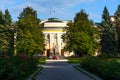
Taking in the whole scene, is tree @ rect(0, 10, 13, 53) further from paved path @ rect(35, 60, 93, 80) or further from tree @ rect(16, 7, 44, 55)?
paved path @ rect(35, 60, 93, 80)

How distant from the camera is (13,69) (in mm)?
18031

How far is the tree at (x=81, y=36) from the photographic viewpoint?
77562 millimetres

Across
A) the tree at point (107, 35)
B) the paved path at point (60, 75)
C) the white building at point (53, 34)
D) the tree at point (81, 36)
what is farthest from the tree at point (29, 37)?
the paved path at point (60, 75)

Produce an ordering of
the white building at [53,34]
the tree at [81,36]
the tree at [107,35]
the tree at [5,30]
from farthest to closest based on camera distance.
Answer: the white building at [53,34], the tree at [5,30], the tree at [107,35], the tree at [81,36]

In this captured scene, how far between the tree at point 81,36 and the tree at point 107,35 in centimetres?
315

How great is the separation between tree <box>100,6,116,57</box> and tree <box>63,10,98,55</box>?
315cm

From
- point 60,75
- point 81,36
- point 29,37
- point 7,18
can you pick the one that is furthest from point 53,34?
point 60,75

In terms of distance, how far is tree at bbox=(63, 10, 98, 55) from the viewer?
77562 millimetres

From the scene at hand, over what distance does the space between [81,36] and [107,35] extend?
10.4 metres

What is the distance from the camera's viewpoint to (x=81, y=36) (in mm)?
77188

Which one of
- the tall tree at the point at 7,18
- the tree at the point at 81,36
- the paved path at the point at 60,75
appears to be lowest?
the paved path at the point at 60,75

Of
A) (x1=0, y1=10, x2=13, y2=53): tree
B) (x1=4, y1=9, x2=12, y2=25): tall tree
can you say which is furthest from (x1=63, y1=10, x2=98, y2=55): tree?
(x1=4, y1=9, x2=12, y2=25): tall tree

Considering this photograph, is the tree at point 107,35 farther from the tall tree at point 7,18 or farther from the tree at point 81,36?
the tall tree at point 7,18

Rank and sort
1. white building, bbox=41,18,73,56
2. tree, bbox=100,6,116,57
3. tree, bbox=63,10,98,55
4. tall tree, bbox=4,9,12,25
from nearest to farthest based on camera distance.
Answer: tree, bbox=63,10,98,55 < tree, bbox=100,6,116,57 < tall tree, bbox=4,9,12,25 < white building, bbox=41,18,73,56
